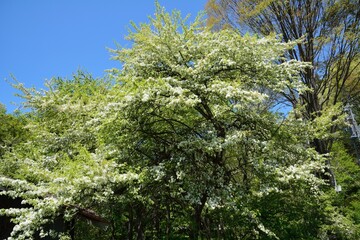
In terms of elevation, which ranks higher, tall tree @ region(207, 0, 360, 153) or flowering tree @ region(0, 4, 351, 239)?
tall tree @ region(207, 0, 360, 153)

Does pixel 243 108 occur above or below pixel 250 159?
above

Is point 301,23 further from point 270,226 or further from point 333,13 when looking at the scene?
point 270,226

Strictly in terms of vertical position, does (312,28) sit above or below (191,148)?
above

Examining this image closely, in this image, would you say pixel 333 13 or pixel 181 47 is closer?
pixel 181 47

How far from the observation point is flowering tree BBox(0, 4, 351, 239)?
6.67 metres

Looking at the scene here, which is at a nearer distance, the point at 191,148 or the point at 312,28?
the point at 191,148

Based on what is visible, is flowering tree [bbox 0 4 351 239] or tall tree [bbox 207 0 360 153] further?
tall tree [bbox 207 0 360 153]

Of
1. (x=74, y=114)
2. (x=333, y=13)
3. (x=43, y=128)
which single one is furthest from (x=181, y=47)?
(x=333, y=13)

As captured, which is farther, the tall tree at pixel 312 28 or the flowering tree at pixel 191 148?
the tall tree at pixel 312 28

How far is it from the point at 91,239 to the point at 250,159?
20.5 feet

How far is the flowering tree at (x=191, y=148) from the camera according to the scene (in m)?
6.67

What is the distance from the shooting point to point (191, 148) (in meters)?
7.41

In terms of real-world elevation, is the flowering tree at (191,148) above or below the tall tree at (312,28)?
below

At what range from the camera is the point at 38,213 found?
5.38 meters
